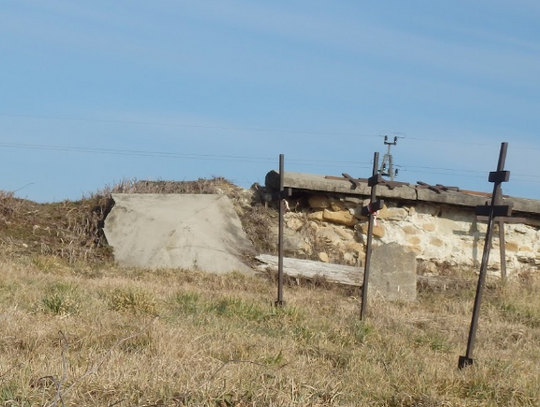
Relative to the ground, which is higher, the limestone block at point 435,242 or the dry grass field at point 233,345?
the dry grass field at point 233,345

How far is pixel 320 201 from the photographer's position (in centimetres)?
1488

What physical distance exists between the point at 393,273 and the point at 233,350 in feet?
21.5

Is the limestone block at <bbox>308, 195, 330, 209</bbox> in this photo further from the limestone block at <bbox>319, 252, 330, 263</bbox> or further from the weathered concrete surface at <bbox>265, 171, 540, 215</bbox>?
the limestone block at <bbox>319, 252, 330, 263</bbox>

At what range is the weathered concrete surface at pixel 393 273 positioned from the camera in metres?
12.5

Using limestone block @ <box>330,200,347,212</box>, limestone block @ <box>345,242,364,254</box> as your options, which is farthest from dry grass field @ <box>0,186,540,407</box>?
limestone block @ <box>330,200,347,212</box>

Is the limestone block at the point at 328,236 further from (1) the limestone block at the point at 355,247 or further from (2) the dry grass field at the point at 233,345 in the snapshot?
(2) the dry grass field at the point at 233,345

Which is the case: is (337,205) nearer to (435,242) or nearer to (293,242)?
(293,242)

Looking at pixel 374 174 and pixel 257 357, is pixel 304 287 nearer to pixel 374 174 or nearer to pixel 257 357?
pixel 374 174

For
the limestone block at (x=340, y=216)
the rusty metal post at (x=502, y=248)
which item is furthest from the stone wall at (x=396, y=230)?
the rusty metal post at (x=502, y=248)

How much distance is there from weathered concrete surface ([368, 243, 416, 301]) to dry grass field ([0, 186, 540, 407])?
62 cm

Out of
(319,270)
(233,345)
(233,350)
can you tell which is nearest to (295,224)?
(319,270)

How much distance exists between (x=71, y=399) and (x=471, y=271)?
11.3 meters

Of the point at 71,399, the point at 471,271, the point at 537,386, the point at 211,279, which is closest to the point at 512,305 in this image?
the point at 471,271

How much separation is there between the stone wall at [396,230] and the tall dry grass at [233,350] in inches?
143
